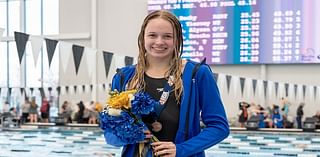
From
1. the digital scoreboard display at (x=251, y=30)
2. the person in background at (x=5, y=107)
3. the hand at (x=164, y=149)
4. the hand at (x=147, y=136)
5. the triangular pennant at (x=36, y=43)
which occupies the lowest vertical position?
the person in background at (x=5, y=107)

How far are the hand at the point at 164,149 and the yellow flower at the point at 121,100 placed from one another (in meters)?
0.11

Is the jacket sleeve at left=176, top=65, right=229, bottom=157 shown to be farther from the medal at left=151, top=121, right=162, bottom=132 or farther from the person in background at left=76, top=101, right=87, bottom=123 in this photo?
the person in background at left=76, top=101, right=87, bottom=123

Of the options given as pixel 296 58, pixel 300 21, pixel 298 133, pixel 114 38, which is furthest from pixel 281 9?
pixel 114 38

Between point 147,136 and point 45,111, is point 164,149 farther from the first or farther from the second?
point 45,111

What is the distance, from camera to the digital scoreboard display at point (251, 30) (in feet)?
37.0

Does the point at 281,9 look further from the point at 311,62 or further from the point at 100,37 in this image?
the point at 100,37

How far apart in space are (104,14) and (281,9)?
531 centimetres

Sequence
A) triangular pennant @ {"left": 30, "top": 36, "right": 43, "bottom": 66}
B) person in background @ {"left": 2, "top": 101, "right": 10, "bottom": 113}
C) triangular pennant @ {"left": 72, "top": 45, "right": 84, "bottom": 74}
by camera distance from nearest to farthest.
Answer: triangular pennant @ {"left": 30, "top": 36, "right": 43, "bottom": 66}
triangular pennant @ {"left": 72, "top": 45, "right": 84, "bottom": 74}
person in background @ {"left": 2, "top": 101, "right": 10, "bottom": 113}

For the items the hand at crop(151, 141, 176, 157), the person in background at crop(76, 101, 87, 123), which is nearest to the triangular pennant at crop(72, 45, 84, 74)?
the person in background at crop(76, 101, 87, 123)

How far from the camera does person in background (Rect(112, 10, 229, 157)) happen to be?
108cm

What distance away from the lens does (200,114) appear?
111 cm

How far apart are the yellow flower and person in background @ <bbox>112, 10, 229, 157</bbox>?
0.05 meters

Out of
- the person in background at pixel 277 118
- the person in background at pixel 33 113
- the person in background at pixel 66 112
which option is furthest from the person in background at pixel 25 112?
the person in background at pixel 277 118

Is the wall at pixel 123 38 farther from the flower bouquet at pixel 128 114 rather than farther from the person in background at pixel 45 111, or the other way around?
the flower bouquet at pixel 128 114
